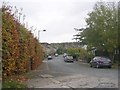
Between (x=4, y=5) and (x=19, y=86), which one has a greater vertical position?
(x=4, y=5)

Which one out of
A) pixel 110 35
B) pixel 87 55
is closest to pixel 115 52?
pixel 110 35

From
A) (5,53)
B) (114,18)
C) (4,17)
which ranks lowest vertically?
(5,53)

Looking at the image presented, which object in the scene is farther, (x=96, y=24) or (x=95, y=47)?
(x=95, y=47)

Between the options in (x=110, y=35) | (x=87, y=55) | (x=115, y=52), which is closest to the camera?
(x=110, y=35)

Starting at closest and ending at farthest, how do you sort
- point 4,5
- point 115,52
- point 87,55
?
point 4,5, point 115,52, point 87,55

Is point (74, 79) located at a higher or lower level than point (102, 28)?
lower

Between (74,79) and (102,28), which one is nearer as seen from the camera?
(74,79)

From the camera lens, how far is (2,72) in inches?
465

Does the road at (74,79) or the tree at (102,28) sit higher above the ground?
the tree at (102,28)

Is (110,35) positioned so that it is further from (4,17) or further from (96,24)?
(4,17)

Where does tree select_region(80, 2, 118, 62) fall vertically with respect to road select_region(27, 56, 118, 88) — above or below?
above

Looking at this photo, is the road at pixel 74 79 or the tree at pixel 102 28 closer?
the road at pixel 74 79

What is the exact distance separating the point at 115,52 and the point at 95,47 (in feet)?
14.0

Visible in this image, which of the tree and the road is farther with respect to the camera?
the tree
